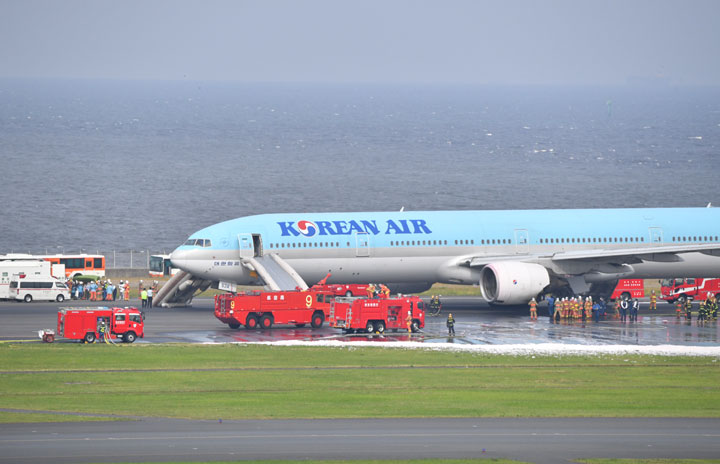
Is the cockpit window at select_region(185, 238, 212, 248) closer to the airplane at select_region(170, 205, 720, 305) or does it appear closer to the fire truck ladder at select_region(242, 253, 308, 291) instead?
the airplane at select_region(170, 205, 720, 305)

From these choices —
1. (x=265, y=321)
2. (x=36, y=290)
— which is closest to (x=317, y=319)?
(x=265, y=321)

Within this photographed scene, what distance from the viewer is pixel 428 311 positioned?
226 ft

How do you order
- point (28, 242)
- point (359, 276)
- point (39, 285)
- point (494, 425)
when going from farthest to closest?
point (28, 242) < point (39, 285) < point (359, 276) < point (494, 425)

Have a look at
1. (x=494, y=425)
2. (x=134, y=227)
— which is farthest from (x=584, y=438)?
(x=134, y=227)

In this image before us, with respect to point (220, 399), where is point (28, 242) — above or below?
above

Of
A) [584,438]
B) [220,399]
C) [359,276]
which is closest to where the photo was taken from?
[584,438]

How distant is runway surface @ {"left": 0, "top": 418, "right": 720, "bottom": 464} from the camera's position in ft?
94.6

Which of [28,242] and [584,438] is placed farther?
[28,242]

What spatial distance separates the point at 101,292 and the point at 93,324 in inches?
1031

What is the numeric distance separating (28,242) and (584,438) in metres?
122

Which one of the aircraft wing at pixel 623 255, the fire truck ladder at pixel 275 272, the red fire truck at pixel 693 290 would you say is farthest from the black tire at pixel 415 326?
the red fire truck at pixel 693 290

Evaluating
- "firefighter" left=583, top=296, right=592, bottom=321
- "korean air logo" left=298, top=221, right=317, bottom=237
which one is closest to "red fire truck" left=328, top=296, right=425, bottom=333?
"korean air logo" left=298, top=221, right=317, bottom=237

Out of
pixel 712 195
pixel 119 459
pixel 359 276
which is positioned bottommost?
pixel 119 459

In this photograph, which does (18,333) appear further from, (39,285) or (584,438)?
(584,438)
